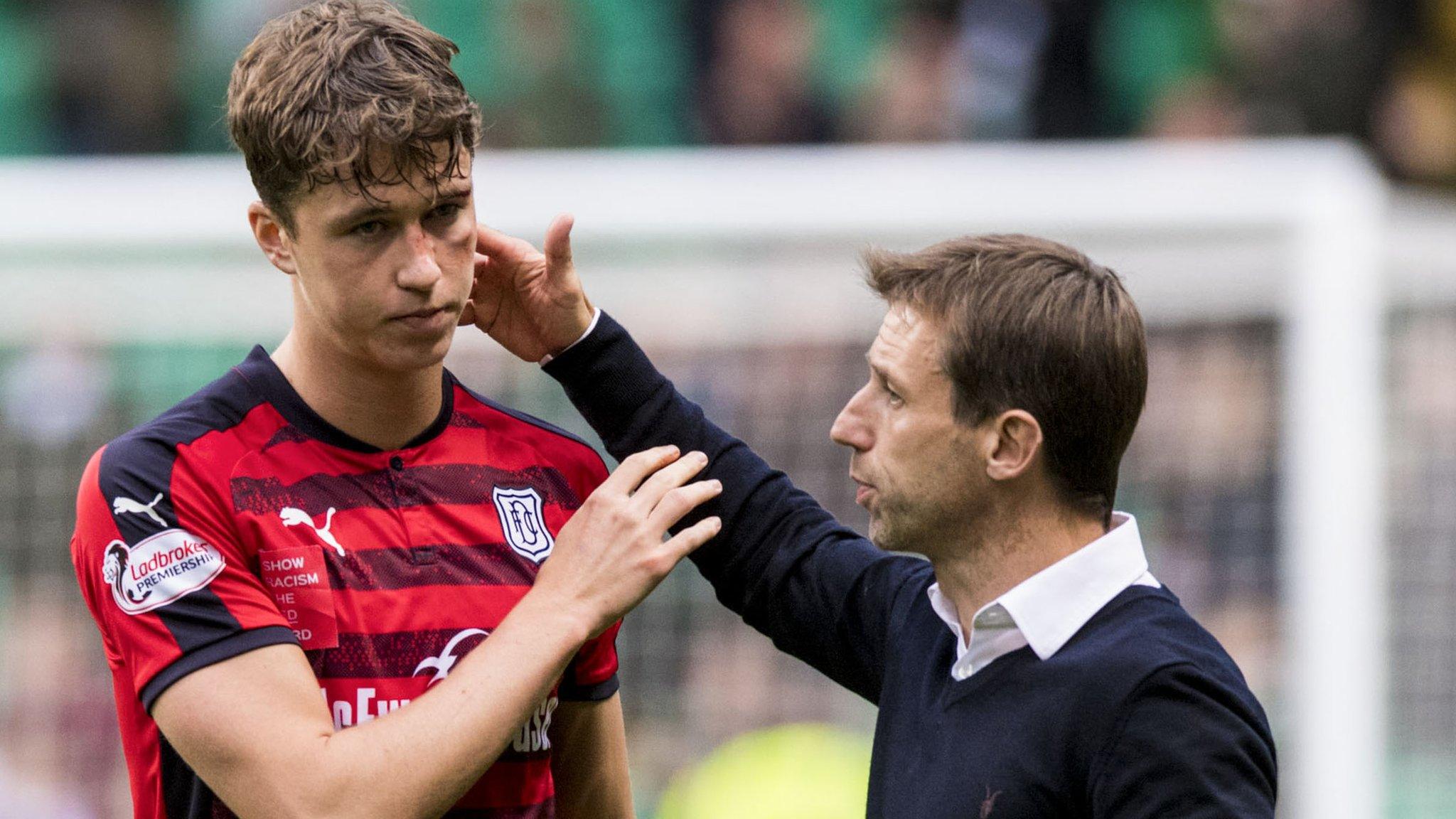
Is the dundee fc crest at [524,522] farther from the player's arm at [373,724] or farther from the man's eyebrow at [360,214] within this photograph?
the man's eyebrow at [360,214]

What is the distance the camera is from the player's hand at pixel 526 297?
276 centimetres

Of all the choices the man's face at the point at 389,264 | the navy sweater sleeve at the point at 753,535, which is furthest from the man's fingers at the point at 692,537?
the man's face at the point at 389,264

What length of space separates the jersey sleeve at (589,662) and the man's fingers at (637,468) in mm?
152

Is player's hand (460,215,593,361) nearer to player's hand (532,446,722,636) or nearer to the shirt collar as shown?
player's hand (532,446,722,636)

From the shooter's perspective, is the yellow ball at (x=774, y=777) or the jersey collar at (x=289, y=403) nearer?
the jersey collar at (x=289, y=403)

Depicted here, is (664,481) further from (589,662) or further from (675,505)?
(589,662)

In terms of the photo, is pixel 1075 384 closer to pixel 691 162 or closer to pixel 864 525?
pixel 864 525

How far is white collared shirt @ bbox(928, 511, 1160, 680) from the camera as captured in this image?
237 cm

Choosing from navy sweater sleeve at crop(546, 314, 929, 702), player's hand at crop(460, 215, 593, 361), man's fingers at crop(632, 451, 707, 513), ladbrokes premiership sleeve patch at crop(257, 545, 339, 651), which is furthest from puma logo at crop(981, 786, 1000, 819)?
player's hand at crop(460, 215, 593, 361)

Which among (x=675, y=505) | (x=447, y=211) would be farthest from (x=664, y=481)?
(x=447, y=211)

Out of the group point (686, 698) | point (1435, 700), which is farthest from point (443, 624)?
point (1435, 700)

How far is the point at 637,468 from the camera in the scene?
8.18 feet

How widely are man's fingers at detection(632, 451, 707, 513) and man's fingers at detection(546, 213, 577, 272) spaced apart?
39cm

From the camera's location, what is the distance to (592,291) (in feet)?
18.6
